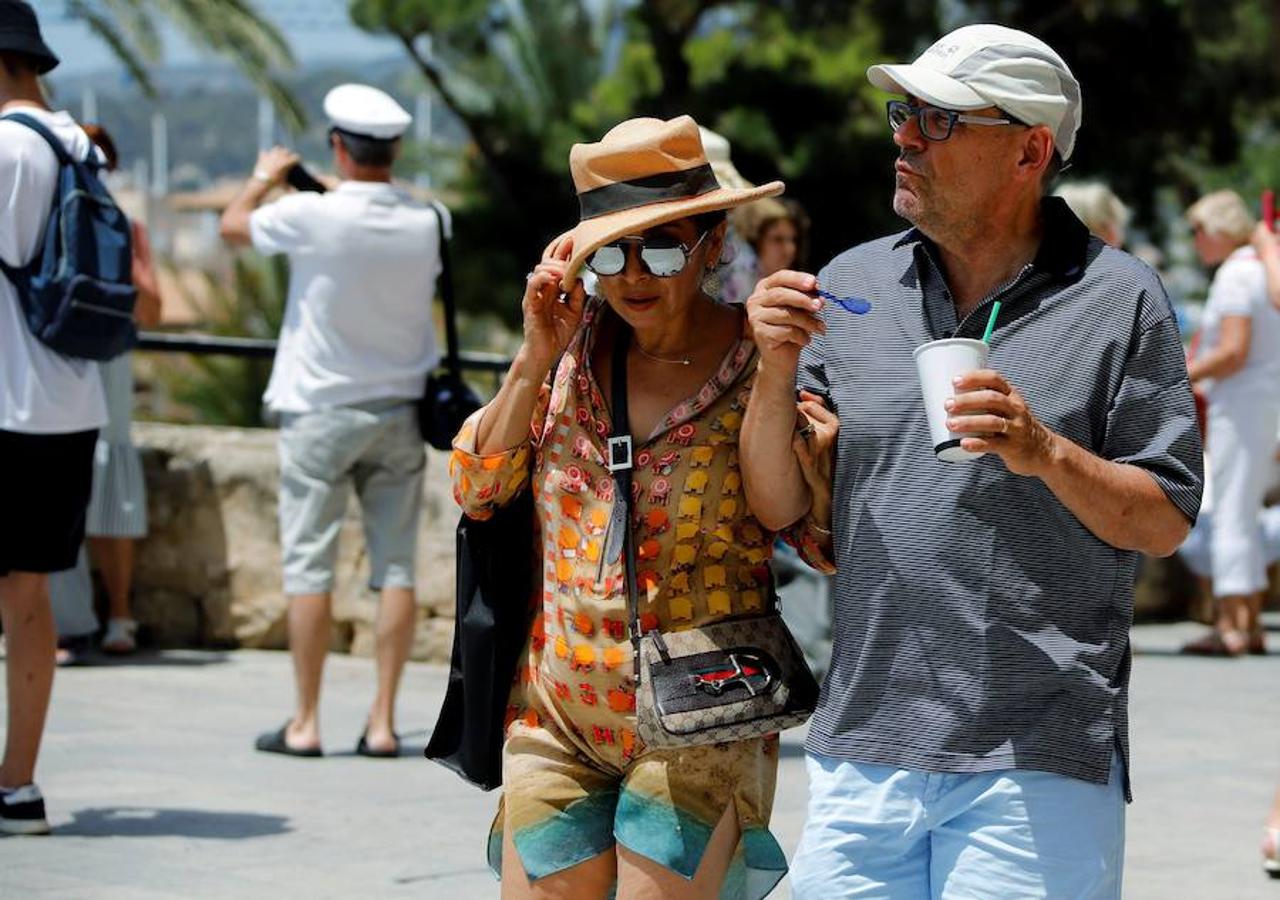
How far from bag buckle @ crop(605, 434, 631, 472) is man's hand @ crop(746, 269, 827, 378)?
33cm

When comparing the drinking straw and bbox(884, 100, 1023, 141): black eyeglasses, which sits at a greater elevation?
bbox(884, 100, 1023, 141): black eyeglasses

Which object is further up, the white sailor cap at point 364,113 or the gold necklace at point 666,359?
the gold necklace at point 666,359

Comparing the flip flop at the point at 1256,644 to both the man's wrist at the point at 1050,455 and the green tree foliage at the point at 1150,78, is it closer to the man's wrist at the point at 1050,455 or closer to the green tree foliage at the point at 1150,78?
the man's wrist at the point at 1050,455

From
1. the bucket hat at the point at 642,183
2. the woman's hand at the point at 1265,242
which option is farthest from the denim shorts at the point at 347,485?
the bucket hat at the point at 642,183

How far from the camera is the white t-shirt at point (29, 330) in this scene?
5.65 meters

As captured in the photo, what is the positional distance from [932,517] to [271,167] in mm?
4406

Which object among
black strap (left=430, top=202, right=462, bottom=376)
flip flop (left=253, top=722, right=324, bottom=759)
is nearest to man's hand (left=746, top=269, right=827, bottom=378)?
black strap (left=430, top=202, right=462, bottom=376)

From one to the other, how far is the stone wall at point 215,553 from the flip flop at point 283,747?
1.91m

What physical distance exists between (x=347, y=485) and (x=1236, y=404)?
453 centimetres

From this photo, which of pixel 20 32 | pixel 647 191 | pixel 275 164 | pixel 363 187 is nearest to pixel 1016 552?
pixel 647 191

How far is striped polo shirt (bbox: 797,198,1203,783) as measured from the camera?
121 inches

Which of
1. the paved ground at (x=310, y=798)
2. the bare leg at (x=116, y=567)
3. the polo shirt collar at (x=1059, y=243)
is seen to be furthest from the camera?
the bare leg at (x=116, y=567)

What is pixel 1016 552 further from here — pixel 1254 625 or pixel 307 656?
pixel 1254 625

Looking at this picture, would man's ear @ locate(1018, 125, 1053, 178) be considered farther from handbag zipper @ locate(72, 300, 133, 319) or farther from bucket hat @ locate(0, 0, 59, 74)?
bucket hat @ locate(0, 0, 59, 74)
